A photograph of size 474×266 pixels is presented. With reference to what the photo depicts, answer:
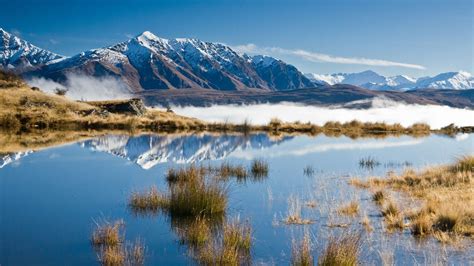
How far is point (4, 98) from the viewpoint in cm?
4581

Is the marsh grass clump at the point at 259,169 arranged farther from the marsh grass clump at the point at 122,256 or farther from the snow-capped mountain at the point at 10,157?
the marsh grass clump at the point at 122,256

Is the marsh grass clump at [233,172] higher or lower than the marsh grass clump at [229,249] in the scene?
lower

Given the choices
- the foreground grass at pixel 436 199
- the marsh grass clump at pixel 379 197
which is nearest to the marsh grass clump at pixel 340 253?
the foreground grass at pixel 436 199

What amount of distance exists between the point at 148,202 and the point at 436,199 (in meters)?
6.55

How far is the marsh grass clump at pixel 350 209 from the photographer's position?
11.7 meters

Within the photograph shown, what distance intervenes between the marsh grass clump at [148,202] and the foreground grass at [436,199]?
4.77m

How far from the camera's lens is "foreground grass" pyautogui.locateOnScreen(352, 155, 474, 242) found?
1016 centimetres

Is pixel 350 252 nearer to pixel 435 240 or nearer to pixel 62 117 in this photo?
pixel 435 240

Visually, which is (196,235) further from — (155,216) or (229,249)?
(155,216)

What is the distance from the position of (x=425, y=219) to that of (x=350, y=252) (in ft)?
11.7

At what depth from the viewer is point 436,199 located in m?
12.6

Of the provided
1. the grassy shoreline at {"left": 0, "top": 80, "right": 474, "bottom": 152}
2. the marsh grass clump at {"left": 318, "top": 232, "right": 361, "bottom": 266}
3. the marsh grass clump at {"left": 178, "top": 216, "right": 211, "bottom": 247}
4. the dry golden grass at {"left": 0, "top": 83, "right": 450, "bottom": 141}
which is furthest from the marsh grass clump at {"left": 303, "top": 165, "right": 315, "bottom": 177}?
the dry golden grass at {"left": 0, "top": 83, "right": 450, "bottom": 141}

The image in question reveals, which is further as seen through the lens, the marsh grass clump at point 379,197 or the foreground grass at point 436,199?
the marsh grass clump at point 379,197

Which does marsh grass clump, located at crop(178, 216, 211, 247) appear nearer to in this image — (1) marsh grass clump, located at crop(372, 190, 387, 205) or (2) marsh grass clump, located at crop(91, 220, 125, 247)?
(2) marsh grass clump, located at crop(91, 220, 125, 247)
